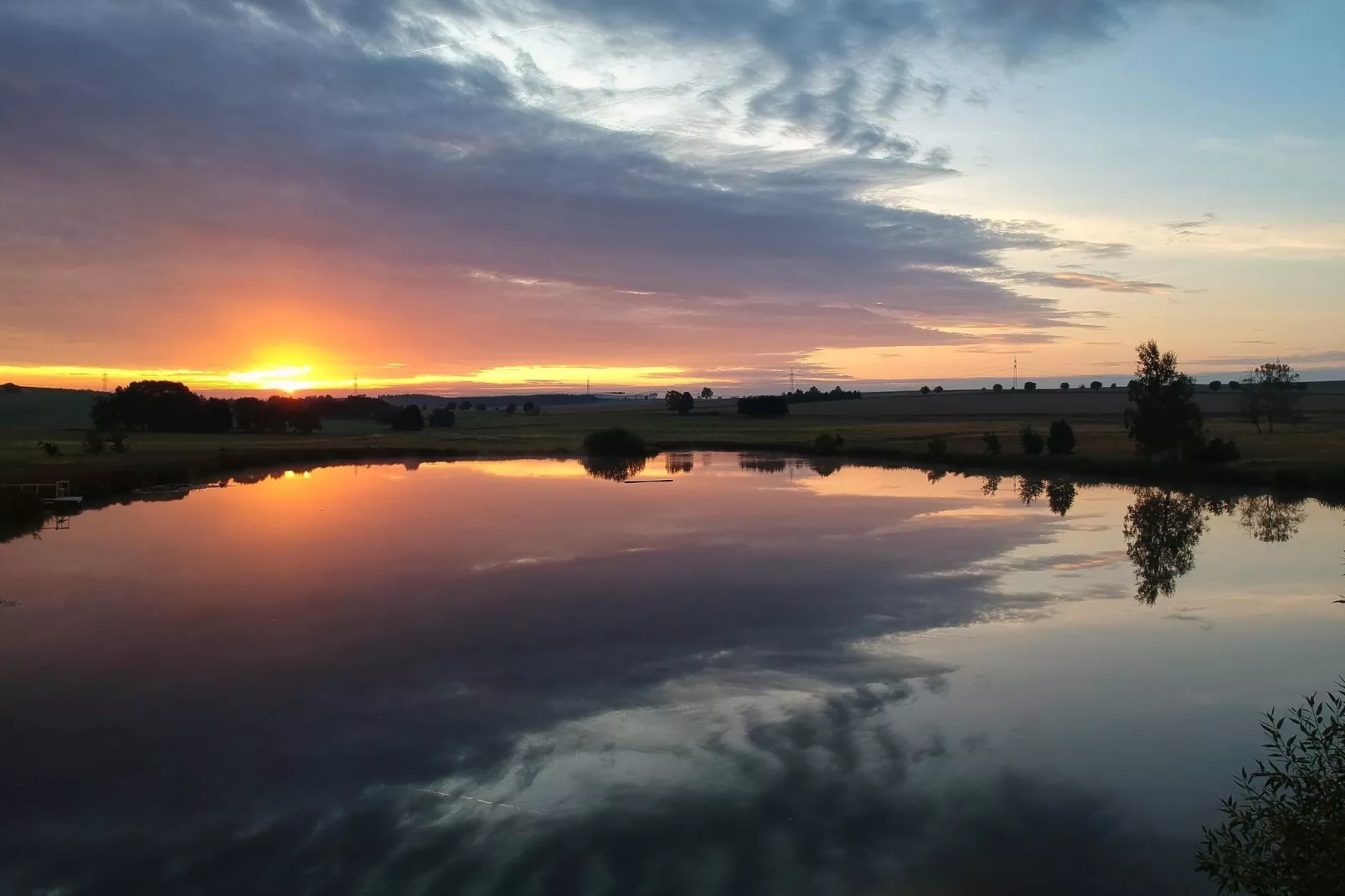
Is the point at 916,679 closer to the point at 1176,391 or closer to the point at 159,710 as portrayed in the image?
the point at 159,710

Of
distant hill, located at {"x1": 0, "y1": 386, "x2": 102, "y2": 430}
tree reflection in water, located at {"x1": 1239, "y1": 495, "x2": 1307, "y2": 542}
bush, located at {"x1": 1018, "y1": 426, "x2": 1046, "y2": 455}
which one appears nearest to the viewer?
tree reflection in water, located at {"x1": 1239, "y1": 495, "x2": 1307, "y2": 542}

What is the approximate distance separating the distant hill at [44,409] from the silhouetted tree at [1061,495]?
77294 millimetres

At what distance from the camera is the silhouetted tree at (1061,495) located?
3156 cm

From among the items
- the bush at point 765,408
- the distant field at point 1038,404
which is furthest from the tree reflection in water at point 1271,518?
the bush at point 765,408

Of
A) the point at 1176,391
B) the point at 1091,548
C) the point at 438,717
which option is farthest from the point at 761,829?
the point at 1176,391

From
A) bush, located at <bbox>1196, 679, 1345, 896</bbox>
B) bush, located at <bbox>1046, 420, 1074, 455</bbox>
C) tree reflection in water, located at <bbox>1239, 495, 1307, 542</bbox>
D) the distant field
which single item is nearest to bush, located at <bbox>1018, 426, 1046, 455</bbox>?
bush, located at <bbox>1046, 420, 1074, 455</bbox>

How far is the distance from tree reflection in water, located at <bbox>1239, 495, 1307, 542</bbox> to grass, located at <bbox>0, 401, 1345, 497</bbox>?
11.2 feet

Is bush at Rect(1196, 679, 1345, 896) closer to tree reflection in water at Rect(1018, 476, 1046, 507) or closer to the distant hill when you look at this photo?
tree reflection in water at Rect(1018, 476, 1046, 507)

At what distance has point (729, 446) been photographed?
6556cm

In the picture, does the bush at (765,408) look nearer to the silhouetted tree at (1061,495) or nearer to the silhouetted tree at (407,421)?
the silhouetted tree at (407,421)

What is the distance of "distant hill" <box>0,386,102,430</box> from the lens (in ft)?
270

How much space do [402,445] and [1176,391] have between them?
4868 centimetres

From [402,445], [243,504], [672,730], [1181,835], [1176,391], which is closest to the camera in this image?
[1181,835]

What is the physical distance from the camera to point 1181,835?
7.91m
